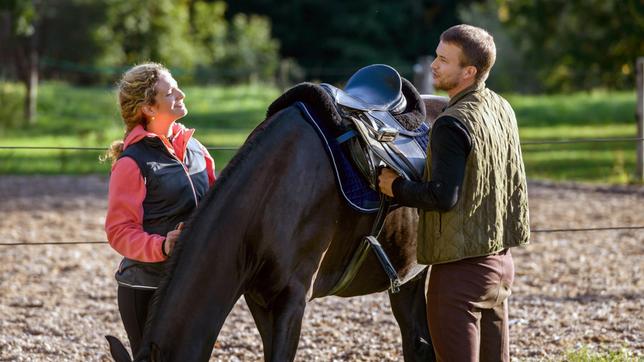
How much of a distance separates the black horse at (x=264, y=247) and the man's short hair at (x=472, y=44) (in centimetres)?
64

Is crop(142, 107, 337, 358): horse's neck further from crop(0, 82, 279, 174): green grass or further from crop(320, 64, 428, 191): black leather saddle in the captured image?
crop(0, 82, 279, 174): green grass

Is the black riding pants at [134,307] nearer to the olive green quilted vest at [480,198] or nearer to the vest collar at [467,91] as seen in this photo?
the olive green quilted vest at [480,198]

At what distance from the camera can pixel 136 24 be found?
32.0 meters

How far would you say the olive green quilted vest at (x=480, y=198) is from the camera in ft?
10.8

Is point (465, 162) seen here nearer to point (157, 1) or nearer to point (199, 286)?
point (199, 286)

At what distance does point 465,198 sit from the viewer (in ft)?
10.8

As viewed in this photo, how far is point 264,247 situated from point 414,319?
4.12 ft

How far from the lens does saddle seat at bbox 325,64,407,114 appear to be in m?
4.07

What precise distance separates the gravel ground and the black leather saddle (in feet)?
5.61

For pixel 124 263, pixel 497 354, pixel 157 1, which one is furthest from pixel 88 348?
pixel 157 1

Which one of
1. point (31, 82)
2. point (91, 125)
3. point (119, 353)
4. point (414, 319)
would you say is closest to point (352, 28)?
point (91, 125)

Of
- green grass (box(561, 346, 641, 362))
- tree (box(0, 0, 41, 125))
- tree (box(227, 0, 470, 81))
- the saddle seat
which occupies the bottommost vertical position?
green grass (box(561, 346, 641, 362))

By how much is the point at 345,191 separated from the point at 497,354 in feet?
2.73

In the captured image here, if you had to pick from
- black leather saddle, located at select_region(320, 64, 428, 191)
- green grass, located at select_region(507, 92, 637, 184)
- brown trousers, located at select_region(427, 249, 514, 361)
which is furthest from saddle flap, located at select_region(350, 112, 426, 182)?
green grass, located at select_region(507, 92, 637, 184)
